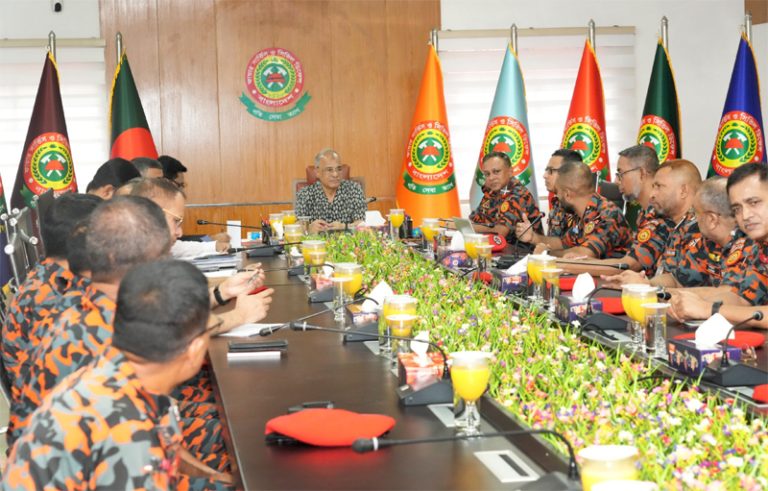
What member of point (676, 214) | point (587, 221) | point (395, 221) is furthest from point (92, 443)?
point (395, 221)

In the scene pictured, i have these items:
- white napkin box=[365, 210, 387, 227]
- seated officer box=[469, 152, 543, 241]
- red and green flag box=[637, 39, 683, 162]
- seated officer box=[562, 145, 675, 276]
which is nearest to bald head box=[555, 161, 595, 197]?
seated officer box=[562, 145, 675, 276]

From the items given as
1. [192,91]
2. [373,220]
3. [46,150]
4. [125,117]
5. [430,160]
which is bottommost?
[373,220]

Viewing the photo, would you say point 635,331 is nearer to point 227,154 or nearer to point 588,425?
point 588,425

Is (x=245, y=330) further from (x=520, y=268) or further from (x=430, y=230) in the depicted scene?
(x=430, y=230)

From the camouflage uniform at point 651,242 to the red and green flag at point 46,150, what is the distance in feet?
14.9

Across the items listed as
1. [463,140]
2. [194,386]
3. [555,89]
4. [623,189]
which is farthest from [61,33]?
[194,386]

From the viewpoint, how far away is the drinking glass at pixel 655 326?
8.21 feet

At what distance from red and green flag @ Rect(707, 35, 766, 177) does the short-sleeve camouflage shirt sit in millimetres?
6454

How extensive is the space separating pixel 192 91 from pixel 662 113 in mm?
3799

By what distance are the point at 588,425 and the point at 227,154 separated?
6.52m

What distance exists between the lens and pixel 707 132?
8.09 meters

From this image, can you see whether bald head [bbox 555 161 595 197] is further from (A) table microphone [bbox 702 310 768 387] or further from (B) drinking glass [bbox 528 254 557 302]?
(A) table microphone [bbox 702 310 768 387]

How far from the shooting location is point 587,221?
5148 mm

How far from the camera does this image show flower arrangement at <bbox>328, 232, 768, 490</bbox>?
1.42m
